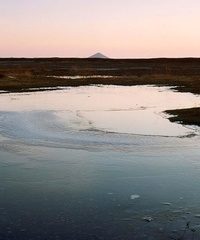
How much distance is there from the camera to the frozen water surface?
286 inches

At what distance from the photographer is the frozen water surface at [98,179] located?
726 centimetres

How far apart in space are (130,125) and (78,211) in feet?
33.3

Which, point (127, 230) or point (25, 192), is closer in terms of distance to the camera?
point (127, 230)

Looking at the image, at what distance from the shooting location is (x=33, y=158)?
12008 millimetres

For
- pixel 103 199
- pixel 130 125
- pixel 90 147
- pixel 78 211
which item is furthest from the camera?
pixel 130 125

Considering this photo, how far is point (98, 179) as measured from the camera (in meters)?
9.91

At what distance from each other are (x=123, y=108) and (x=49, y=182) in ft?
49.7

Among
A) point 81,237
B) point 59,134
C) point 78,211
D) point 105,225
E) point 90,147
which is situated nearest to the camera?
point 81,237

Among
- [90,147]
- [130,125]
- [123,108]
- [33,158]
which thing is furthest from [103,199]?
[123,108]

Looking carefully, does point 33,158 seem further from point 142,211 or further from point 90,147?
point 142,211

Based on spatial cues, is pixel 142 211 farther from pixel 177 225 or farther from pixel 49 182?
pixel 49 182

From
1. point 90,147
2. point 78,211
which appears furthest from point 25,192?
point 90,147

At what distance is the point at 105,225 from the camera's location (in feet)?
23.9

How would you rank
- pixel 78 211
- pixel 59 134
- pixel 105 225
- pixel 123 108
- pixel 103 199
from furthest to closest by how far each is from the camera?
pixel 123 108 < pixel 59 134 < pixel 103 199 < pixel 78 211 < pixel 105 225
